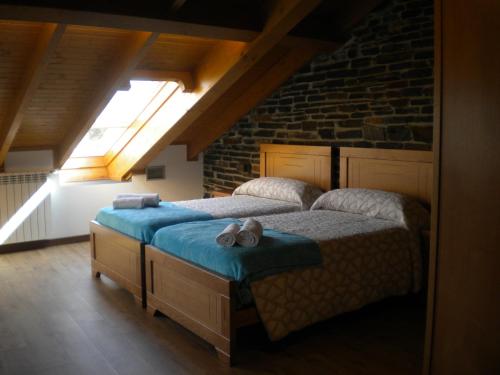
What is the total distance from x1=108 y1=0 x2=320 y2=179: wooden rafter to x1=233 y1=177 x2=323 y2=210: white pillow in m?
0.90

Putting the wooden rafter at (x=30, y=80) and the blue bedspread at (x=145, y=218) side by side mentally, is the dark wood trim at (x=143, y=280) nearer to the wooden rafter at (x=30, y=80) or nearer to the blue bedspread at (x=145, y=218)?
the blue bedspread at (x=145, y=218)

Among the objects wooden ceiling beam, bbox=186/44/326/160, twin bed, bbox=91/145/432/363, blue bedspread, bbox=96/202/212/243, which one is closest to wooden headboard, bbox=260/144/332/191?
twin bed, bbox=91/145/432/363

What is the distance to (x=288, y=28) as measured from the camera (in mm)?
3896

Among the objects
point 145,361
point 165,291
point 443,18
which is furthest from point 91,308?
point 443,18

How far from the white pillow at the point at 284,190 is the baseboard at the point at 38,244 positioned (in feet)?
6.13

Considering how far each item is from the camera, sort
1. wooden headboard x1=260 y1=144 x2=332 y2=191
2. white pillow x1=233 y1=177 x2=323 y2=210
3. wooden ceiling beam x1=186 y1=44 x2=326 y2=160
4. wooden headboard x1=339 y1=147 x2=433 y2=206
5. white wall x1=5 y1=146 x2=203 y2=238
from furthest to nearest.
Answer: white wall x1=5 y1=146 x2=203 y2=238
wooden ceiling beam x1=186 y1=44 x2=326 y2=160
wooden headboard x1=260 y1=144 x2=332 y2=191
white pillow x1=233 y1=177 x2=323 y2=210
wooden headboard x1=339 y1=147 x2=433 y2=206

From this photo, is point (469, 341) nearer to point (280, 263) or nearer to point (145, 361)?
point (280, 263)

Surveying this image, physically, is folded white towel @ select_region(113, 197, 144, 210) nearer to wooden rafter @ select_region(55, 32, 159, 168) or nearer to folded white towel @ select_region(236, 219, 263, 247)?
wooden rafter @ select_region(55, 32, 159, 168)

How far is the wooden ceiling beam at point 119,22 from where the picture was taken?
3075 millimetres

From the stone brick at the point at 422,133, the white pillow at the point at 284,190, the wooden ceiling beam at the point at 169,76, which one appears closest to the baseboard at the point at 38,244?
the white pillow at the point at 284,190

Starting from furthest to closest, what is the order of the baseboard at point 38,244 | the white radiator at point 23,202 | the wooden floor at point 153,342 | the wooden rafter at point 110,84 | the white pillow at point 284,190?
the baseboard at point 38,244, the white radiator at point 23,202, the white pillow at point 284,190, the wooden rafter at point 110,84, the wooden floor at point 153,342

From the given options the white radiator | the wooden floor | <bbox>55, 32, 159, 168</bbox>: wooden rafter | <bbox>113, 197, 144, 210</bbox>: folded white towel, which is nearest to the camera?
the wooden floor

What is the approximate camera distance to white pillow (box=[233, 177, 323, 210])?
4.70 metres

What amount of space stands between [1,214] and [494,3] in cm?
484
